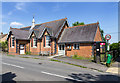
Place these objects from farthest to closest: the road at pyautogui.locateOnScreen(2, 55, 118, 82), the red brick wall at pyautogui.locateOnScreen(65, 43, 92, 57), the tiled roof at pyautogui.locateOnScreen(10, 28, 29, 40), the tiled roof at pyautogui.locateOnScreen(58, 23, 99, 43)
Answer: the tiled roof at pyautogui.locateOnScreen(10, 28, 29, 40)
the tiled roof at pyautogui.locateOnScreen(58, 23, 99, 43)
the red brick wall at pyautogui.locateOnScreen(65, 43, 92, 57)
the road at pyautogui.locateOnScreen(2, 55, 118, 82)

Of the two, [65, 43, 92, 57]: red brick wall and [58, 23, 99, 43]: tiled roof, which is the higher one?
[58, 23, 99, 43]: tiled roof

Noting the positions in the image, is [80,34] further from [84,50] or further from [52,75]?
[52,75]

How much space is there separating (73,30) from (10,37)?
1454cm

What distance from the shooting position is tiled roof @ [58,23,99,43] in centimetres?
1923

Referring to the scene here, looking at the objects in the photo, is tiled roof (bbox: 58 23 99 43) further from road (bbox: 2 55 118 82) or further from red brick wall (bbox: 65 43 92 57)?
road (bbox: 2 55 118 82)

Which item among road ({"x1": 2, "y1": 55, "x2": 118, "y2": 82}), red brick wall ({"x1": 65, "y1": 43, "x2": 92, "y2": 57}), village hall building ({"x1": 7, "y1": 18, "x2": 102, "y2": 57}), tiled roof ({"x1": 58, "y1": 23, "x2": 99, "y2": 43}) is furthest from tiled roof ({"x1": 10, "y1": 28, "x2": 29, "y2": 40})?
road ({"x1": 2, "y1": 55, "x2": 118, "y2": 82})

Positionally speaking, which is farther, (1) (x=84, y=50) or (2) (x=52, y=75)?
(1) (x=84, y=50)

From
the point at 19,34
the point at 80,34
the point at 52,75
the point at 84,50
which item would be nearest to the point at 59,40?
the point at 80,34

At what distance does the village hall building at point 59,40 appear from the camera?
19269 mm

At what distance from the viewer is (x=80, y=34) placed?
20750 mm

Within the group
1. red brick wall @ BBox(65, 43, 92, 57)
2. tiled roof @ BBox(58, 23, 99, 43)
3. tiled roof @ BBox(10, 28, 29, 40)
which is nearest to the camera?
red brick wall @ BBox(65, 43, 92, 57)

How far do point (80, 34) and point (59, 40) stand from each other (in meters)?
4.55

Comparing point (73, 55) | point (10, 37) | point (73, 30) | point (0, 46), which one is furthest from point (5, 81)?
point (0, 46)

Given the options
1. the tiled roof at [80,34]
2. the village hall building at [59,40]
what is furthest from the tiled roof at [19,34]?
the tiled roof at [80,34]
